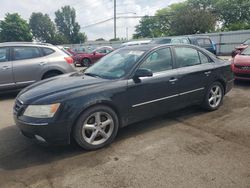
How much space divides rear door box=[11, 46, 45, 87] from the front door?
4.25 metres

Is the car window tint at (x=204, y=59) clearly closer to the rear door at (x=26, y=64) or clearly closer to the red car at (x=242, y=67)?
the red car at (x=242, y=67)

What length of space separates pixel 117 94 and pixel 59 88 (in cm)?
90

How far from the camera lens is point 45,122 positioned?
3.62 meters

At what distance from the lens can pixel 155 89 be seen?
456 centimetres

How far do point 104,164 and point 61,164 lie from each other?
0.60m

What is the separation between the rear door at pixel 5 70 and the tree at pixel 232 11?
54.9 metres

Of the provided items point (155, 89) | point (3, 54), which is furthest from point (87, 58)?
point (155, 89)

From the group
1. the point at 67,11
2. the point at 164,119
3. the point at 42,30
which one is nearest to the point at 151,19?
the point at 67,11

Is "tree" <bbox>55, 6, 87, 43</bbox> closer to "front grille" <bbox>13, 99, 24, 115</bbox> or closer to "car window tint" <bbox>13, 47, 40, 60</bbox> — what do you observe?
"car window tint" <bbox>13, 47, 40, 60</bbox>

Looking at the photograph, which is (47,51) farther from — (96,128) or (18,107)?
(96,128)

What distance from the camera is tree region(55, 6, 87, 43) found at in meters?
77.3

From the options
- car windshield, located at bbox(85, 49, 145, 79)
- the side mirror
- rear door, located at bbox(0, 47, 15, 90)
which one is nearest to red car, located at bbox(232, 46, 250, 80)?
car windshield, located at bbox(85, 49, 145, 79)

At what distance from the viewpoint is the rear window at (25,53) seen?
24.8ft

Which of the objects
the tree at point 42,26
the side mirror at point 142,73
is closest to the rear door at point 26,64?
the side mirror at point 142,73
